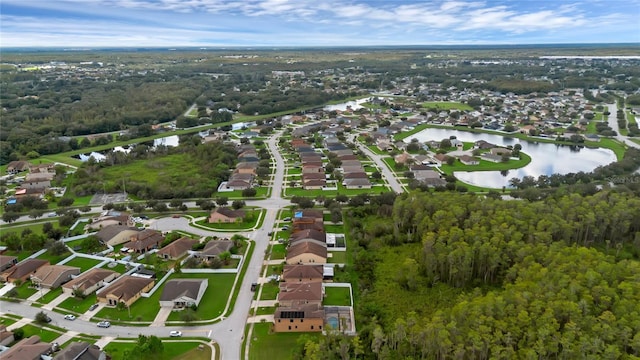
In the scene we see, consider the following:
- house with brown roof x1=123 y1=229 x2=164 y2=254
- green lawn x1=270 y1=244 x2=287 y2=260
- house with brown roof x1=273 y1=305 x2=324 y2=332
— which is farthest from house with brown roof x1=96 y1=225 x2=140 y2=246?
house with brown roof x1=273 y1=305 x2=324 y2=332

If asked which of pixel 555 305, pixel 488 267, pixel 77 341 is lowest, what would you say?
pixel 77 341

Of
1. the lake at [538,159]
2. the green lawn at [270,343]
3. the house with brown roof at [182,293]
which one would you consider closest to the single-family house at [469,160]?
the lake at [538,159]

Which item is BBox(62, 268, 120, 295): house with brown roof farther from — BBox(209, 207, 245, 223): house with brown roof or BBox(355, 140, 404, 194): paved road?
BBox(355, 140, 404, 194): paved road

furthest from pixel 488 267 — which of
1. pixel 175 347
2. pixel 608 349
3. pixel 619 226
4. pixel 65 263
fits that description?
pixel 65 263

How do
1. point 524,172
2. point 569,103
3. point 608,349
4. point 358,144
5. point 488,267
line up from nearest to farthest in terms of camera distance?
point 608,349 → point 488,267 → point 524,172 → point 358,144 → point 569,103

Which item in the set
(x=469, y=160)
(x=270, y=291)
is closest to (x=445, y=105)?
(x=469, y=160)

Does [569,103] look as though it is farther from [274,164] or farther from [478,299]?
[478,299]
